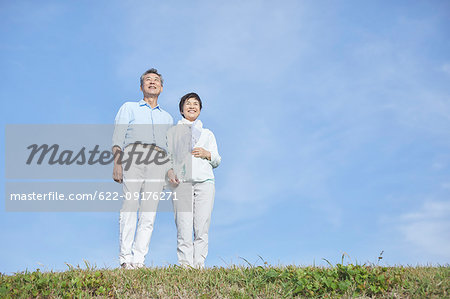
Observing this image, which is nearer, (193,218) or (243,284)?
(243,284)

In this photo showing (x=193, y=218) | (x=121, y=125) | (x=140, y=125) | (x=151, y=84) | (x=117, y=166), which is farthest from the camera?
(x=151, y=84)

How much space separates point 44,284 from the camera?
593cm

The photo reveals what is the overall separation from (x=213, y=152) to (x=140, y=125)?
4.97 ft

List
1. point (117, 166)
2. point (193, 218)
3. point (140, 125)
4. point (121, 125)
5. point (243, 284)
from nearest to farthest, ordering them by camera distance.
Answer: point (243, 284)
point (193, 218)
point (117, 166)
point (121, 125)
point (140, 125)

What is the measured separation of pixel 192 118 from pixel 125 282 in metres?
3.52

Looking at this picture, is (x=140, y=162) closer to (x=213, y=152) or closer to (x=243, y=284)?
(x=213, y=152)

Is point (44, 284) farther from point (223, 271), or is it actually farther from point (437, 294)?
point (437, 294)

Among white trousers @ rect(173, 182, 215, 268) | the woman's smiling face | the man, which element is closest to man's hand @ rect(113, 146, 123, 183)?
the man

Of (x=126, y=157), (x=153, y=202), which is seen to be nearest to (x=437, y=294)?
(x=153, y=202)

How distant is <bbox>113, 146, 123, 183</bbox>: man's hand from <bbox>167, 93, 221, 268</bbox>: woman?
0.90 meters

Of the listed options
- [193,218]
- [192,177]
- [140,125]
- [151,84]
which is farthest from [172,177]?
[151,84]

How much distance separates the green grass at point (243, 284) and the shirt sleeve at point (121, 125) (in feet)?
8.98

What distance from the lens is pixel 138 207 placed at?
8.12 meters

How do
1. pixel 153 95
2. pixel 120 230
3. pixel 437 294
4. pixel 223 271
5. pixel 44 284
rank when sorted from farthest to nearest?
pixel 153 95
pixel 120 230
pixel 223 271
pixel 44 284
pixel 437 294
